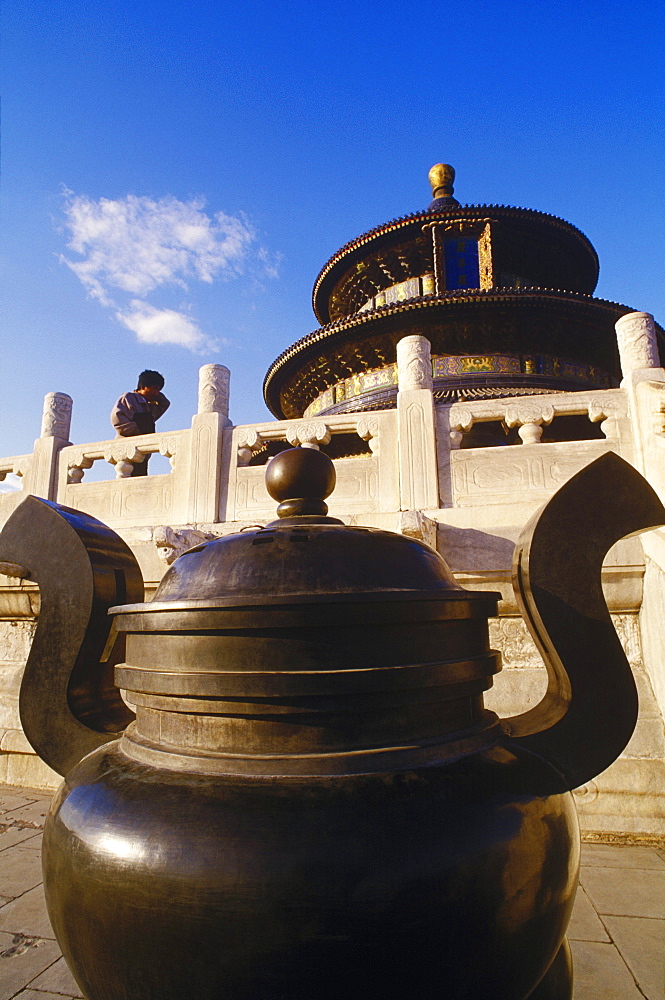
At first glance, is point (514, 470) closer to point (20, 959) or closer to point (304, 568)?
point (304, 568)

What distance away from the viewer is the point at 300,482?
161 centimetres

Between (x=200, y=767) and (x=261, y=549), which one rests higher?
(x=261, y=549)

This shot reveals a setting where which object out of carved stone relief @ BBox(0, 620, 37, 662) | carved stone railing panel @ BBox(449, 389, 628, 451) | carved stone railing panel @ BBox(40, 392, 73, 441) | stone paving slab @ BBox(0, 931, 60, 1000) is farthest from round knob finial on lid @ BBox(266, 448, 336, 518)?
carved stone railing panel @ BBox(40, 392, 73, 441)

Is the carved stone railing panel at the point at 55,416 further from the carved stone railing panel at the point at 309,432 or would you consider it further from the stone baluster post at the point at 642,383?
the stone baluster post at the point at 642,383

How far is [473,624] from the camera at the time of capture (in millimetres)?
1374

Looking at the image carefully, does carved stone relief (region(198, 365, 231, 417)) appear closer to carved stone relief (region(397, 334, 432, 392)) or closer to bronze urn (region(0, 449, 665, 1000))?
carved stone relief (region(397, 334, 432, 392))

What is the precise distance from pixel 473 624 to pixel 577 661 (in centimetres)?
26

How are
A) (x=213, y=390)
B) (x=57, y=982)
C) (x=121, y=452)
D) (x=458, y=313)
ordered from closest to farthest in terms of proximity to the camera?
(x=57, y=982), (x=213, y=390), (x=121, y=452), (x=458, y=313)

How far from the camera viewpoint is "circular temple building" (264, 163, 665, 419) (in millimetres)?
8633

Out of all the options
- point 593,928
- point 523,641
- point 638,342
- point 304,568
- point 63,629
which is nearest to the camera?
point 304,568

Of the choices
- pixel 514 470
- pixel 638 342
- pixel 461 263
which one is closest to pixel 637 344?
pixel 638 342

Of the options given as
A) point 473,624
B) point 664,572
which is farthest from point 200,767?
point 664,572

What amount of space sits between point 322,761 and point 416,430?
4.01 metres

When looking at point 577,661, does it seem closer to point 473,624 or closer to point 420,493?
point 473,624
